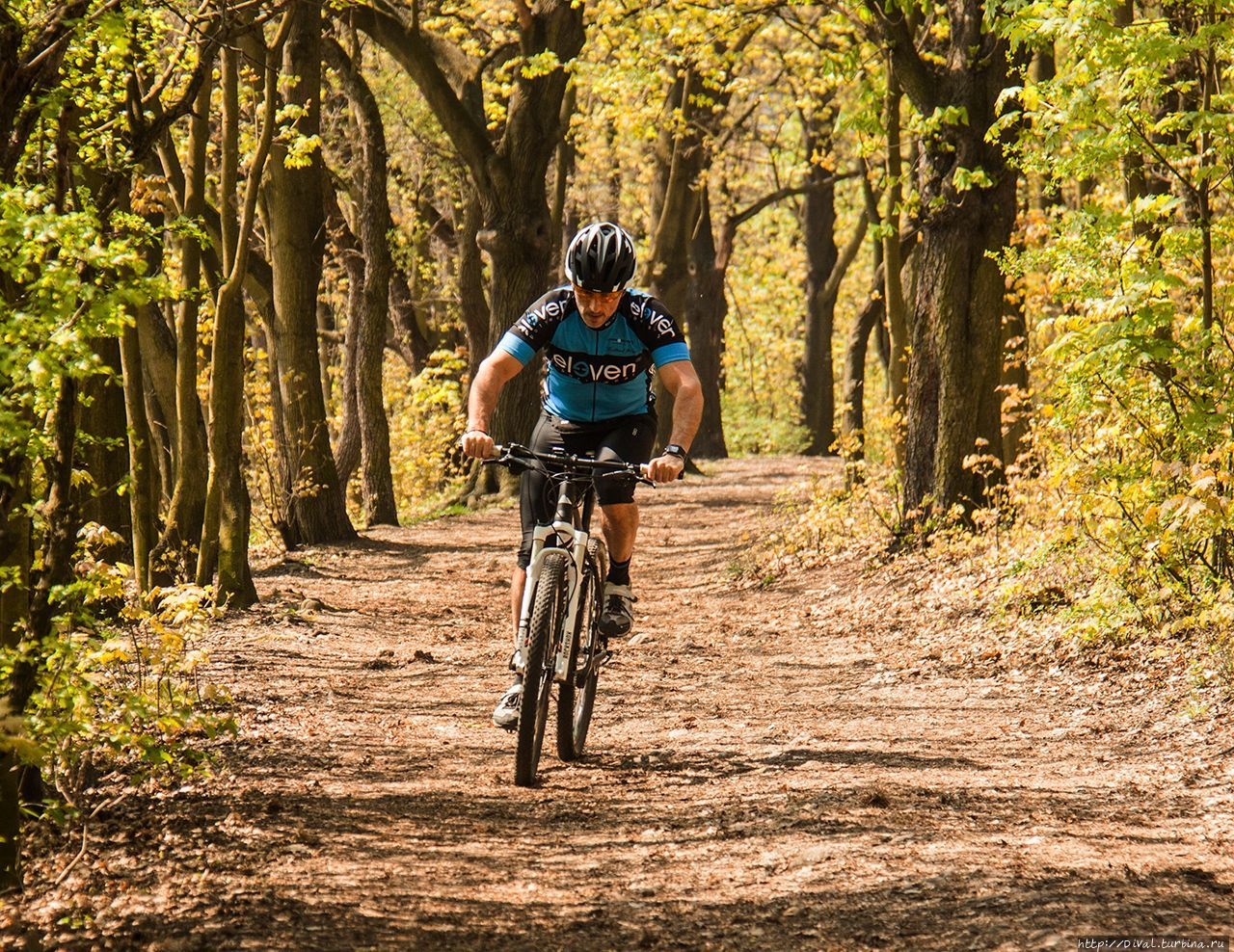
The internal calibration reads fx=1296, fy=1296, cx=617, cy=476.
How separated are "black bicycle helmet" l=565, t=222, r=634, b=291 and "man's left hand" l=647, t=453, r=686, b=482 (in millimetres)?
826

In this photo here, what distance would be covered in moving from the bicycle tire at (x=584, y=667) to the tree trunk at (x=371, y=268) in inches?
409

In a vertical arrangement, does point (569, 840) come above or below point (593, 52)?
below

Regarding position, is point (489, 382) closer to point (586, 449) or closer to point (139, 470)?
point (586, 449)

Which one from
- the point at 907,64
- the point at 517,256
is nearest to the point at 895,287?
→ the point at 907,64

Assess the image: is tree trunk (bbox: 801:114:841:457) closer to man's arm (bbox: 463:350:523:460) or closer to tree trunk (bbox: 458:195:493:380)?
tree trunk (bbox: 458:195:493:380)

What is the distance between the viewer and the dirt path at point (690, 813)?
380 centimetres

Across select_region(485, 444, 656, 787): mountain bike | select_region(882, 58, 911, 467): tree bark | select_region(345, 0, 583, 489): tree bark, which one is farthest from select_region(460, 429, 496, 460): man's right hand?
select_region(345, 0, 583, 489): tree bark

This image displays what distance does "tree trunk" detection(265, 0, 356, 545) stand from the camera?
13922 millimetres

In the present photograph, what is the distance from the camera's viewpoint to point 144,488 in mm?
8773

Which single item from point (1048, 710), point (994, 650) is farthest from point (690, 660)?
point (1048, 710)

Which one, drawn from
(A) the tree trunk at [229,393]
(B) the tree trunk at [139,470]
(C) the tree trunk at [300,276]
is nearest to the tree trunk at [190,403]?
(A) the tree trunk at [229,393]

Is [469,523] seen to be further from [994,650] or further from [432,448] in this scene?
[994,650]

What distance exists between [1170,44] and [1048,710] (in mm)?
3508

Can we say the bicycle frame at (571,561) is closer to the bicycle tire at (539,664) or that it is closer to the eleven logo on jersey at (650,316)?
the bicycle tire at (539,664)
